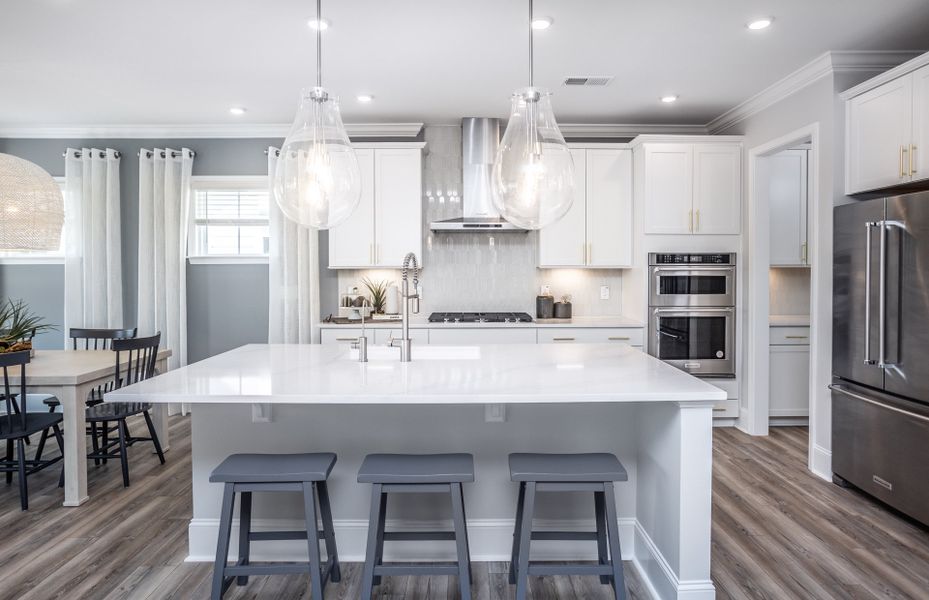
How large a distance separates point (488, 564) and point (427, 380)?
94 centimetres

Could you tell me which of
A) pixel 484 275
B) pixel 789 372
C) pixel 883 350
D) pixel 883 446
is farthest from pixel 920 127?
pixel 484 275

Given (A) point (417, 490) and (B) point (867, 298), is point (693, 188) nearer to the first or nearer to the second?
(B) point (867, 298)

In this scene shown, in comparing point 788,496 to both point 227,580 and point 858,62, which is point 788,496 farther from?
point 227,580

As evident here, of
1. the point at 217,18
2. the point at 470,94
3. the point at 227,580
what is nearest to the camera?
the point at 227,580

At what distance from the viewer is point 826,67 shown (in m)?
3.52

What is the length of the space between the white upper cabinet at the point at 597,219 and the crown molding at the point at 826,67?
44.6 inches

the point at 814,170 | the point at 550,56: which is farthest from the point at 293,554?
the point at 814,170

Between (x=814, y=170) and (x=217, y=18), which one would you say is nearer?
(x=217, y=18)

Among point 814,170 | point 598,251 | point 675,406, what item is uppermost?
point 814,170

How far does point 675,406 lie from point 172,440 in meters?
3.92

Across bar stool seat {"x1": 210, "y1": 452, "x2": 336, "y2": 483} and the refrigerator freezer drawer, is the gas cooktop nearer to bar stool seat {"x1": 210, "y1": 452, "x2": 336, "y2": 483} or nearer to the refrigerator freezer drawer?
the refrigerator freezer drawer

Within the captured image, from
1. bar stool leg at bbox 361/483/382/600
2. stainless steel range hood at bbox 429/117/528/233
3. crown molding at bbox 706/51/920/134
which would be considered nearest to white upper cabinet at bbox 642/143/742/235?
crown molding at bbox 706/51/920/134

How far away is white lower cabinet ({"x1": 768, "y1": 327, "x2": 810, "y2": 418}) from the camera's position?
4.63 meters

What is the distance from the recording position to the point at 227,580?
2201mm
